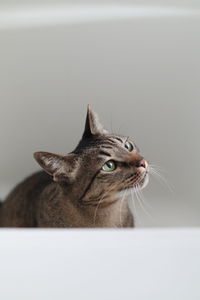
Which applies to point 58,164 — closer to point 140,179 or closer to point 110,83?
point 140,179

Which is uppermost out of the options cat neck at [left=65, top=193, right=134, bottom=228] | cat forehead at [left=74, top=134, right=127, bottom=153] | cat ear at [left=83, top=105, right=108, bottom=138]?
cat ear at [left=83, top=105, right=108, bottom=138]

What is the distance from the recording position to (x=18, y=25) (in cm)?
126

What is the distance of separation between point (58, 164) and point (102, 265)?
0.37 m

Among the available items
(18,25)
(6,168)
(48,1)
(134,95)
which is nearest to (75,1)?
(48,1)

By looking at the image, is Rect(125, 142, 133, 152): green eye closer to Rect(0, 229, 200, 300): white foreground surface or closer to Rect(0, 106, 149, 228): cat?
Rect(0, 106, 149, 228): cat

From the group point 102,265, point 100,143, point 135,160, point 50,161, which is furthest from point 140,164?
point 102,265

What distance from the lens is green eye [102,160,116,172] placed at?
993 millimetres

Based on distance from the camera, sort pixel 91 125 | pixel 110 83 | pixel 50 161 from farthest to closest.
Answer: pixel 110 83, pixel 91 125, pixel 50 161

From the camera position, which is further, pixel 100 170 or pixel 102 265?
pixel 100 170

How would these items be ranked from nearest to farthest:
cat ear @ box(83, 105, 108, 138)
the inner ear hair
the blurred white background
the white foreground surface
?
the white foreground surface
the inner ear hair
cat ear @ box(83, 105, 108, 138)
the blurred white background

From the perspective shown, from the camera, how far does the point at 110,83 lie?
135cm

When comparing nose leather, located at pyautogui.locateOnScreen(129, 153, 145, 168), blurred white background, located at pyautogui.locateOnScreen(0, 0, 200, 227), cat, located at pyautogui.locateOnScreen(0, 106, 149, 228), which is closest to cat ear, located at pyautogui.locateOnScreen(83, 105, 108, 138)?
cat, located at pyautogui.locateOnScreen(0, 106, 149, 228)

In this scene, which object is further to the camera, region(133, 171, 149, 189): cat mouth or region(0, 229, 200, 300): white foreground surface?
region(133, 171, 149, 189): cat mouth

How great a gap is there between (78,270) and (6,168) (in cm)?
90
